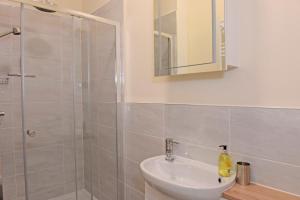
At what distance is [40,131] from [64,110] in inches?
10.9

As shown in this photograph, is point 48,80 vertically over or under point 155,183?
over

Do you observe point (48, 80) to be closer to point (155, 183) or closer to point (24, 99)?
point (24, 99)

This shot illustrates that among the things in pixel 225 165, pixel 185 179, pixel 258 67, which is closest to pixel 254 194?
pixel 225 165

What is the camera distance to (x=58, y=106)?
6.69 ft

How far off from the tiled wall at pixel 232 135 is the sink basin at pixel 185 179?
62 mm

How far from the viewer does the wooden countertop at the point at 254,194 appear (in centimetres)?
87

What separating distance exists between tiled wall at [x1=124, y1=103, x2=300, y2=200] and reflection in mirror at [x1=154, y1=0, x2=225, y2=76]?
25cm

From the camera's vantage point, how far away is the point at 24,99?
6.06ft

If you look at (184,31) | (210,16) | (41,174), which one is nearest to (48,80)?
(41,174)

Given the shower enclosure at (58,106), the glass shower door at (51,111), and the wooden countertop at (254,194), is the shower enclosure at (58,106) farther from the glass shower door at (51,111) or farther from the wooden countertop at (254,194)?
the wooden countertop at (254,194)

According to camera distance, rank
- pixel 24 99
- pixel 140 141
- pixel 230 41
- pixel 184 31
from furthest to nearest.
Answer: pixel 24 99 → pixel 140 141 → pixel 184 31 → pixel 230 41

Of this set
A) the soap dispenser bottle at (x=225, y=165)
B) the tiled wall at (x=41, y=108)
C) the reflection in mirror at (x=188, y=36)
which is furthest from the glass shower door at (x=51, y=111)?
the soap dispenser bottle at (x=225, y=165)

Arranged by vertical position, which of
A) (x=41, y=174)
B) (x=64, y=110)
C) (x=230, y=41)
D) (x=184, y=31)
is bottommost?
(x=41, y=174)

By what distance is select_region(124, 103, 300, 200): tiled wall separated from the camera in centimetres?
90
